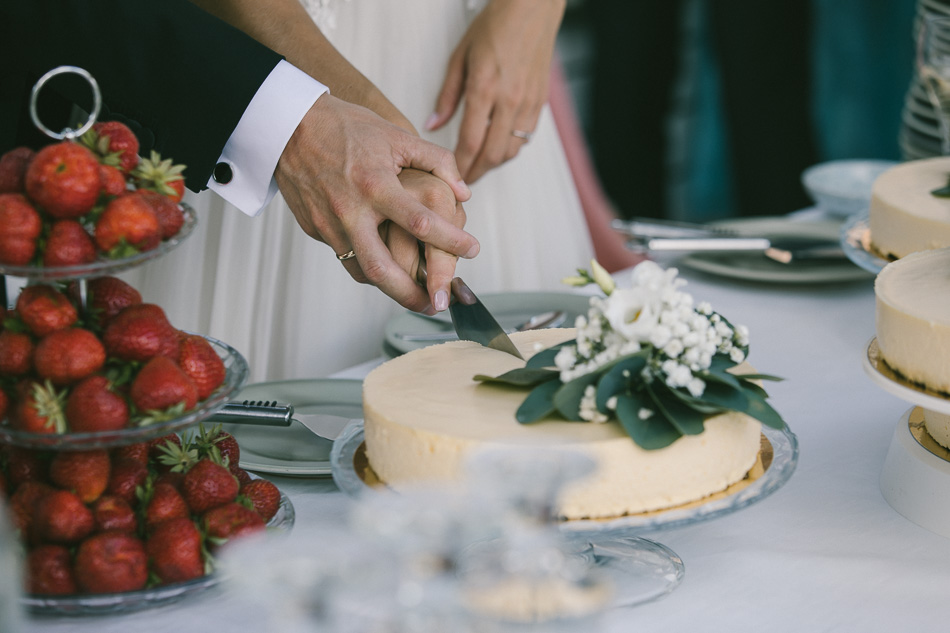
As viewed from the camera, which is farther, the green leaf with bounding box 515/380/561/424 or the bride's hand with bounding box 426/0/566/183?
the bride's hand with bounding box 426/0/566/183

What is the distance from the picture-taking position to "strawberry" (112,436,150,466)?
2.83 ft

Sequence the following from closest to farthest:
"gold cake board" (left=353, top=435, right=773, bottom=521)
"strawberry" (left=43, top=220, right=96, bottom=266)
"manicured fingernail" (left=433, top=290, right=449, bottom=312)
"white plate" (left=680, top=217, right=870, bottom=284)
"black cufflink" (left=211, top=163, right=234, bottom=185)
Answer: "strawberry" (left=43, top=220, right=96, bottom=266)
"gold cake board" (left=353, top=435, right=773, bottom=521)
"manicured fingernail" (left=433, top=290, right=449, bottom=312)
"black cufflink" (left=211, top=163, right=234, bottom=185)
"white plate" (left=680, top=217, right=870, bottom=284)

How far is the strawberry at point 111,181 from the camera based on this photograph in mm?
760

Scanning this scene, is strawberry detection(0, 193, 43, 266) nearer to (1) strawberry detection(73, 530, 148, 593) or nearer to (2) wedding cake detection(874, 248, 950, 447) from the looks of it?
(1) strawberry detection(73, 530, 148, 593)

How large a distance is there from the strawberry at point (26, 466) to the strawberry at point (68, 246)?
7.9 inches

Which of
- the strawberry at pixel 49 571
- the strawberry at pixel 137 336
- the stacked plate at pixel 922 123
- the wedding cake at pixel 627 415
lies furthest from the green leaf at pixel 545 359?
the stacked plate at pixel 922 123

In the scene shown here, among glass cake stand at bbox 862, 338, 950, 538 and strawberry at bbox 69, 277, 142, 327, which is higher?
strawberry at bbox 69, 277, 142, 327

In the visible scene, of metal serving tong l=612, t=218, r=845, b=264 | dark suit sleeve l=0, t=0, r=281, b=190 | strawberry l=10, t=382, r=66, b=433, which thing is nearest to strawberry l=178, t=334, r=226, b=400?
strawberry l=10, t=382, r=66, b=433

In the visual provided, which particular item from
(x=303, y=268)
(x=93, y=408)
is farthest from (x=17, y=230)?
(x=303, y=268)

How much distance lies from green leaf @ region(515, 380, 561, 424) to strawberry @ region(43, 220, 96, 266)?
1.22 ft

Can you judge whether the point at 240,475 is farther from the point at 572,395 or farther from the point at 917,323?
the point at 917,323

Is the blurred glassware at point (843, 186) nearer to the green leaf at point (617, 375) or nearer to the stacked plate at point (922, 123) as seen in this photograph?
the stacked plate at point (922, 123)

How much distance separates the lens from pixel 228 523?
0.81m

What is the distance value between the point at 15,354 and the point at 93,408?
8 centimetres
